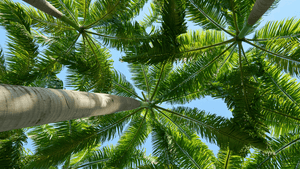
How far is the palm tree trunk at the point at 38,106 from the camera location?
1.55 metres

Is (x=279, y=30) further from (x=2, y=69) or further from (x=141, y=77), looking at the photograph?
(x=2, y=69)

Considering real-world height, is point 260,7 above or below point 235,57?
above

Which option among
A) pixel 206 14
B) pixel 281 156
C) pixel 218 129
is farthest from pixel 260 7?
pixel 281 156

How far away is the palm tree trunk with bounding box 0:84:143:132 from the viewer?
155 cm

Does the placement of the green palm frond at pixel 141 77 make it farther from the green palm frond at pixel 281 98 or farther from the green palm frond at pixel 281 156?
the green palm frond at pixel 281 156

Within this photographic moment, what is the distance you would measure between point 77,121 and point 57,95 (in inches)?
160

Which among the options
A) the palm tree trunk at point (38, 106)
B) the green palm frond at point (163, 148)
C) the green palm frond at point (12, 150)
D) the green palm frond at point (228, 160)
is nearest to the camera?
the palm tree trunk at point (38, 106)

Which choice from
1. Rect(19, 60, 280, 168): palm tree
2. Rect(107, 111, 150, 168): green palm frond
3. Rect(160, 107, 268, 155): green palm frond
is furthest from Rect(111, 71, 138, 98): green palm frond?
Rect(160, 107, 268, 155): green palm frond

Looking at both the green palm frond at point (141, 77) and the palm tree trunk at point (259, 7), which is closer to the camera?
the palm tree trunk at point (259, 7)

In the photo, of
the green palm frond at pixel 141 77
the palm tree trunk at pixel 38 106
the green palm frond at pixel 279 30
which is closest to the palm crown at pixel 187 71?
the green palm frond at pixel 279 30

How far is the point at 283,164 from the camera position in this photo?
15.3 ft

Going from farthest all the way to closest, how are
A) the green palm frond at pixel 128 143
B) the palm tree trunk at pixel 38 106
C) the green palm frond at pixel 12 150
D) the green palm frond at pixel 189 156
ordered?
the green palm frond at pixel 128 143 < the green palm frond at pixel 189 156 < the green palm frond at pixel 12 150 < the palm tree trunk at pixel 38 106

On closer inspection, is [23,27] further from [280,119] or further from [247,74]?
[280,119]

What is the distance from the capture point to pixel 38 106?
1.80 meters
